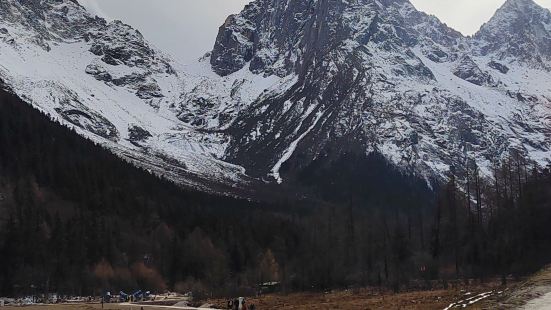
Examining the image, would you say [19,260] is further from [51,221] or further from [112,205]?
[112,205]

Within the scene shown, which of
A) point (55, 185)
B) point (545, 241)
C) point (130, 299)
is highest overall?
point (55, 185)

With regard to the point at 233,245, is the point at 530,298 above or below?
below

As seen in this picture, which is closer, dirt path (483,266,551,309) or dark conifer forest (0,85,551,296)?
dirt path (483,266,551,309)

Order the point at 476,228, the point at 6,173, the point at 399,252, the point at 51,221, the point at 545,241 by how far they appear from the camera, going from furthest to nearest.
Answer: the point at 6,173 < the point at 51,221 < the point at 399,252 < the point at 476,228 < the point at 545,241

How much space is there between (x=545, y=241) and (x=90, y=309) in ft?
231

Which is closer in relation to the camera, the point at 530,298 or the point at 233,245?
the point at 530,298

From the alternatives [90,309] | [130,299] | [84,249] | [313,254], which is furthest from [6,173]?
[90,309]

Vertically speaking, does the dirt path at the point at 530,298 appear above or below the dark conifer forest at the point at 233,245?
below

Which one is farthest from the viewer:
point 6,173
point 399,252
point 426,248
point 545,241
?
point 6,173

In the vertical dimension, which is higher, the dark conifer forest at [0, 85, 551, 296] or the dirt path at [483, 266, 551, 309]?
the dark conifer forest at [0, 85, 551, 296]

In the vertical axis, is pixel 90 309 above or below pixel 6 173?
below

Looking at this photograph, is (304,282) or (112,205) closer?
(304,282)

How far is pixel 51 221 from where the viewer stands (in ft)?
550

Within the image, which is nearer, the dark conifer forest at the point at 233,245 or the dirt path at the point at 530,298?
the dirt path at the point at 530,298
